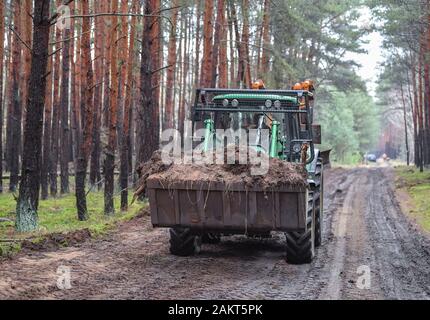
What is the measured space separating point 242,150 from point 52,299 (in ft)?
11.7

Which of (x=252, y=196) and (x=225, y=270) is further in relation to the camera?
(x=225, y=270)

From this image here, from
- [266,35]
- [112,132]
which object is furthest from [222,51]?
[112,132]

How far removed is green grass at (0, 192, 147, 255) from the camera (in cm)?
1134

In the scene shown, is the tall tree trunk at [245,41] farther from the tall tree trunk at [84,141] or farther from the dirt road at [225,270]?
the dirt road at [225,270]

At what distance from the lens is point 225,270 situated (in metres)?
8.57

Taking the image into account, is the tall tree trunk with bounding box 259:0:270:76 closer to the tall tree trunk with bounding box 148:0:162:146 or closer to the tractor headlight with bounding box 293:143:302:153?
the tall tree trunk with bounding box 148:0:162:146

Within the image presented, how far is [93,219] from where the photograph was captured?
15.0 m

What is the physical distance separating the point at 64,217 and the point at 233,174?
27.3 ft

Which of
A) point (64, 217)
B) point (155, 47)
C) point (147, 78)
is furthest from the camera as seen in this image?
point (155, 47)

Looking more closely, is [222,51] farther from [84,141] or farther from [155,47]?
[84,141]

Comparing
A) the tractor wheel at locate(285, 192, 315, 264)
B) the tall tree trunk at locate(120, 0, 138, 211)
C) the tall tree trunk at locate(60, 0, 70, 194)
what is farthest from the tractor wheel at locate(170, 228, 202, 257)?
the tall tree trunk at locate(60, 0, 70, 194)

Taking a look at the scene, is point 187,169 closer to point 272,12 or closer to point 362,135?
point 272,12

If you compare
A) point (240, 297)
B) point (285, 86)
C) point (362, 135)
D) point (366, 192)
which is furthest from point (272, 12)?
point (362, 135)

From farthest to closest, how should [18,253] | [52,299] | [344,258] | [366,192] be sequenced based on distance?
[366,192] → [344,258] → [18,253] → [52,299]
